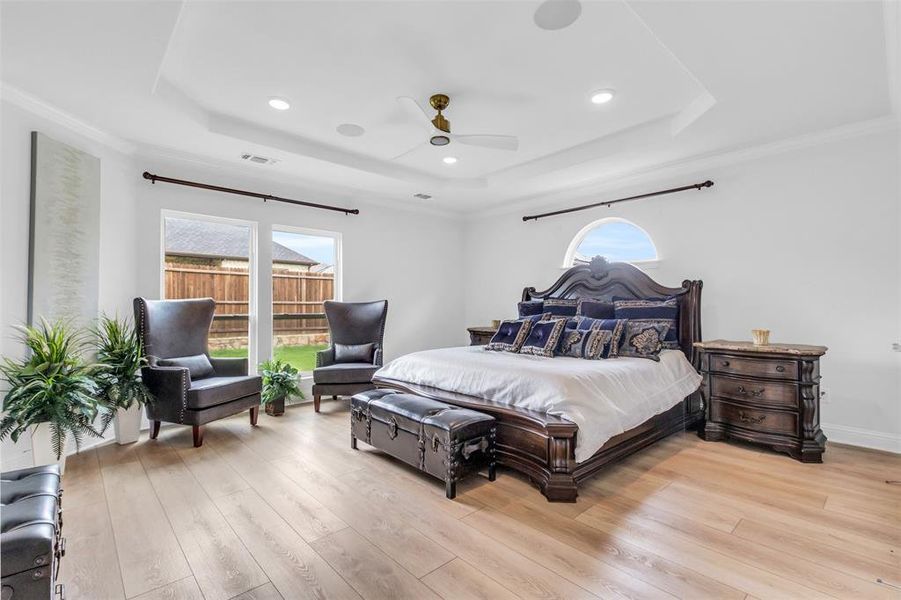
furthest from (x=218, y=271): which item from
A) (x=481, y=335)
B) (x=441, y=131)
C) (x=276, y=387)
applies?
(x=481, y=335)

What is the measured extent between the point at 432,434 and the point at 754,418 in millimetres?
2627

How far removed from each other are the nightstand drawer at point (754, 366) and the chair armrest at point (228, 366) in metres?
4.34

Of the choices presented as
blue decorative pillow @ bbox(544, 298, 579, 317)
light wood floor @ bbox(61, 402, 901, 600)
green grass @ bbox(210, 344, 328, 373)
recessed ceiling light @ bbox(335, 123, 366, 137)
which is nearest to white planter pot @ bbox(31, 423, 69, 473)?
light wood floor @ bbox(61, 402, 901, 600)

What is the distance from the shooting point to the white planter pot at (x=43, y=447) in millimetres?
2793

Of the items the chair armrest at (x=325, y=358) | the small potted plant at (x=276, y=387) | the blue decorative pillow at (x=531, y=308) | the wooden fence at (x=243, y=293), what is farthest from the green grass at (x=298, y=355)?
the blue decorative pillow at (x=531, y=308)

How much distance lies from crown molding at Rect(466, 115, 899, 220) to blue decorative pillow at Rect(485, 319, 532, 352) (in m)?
2.01

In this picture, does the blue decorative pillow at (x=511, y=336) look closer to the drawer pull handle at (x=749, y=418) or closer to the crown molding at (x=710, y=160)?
the drawer pull handle at (x=749, y=418)

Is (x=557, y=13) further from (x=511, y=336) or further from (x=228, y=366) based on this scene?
(x=228, y=366)

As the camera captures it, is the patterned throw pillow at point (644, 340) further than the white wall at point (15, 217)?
Yes

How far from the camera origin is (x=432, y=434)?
2.64 metres

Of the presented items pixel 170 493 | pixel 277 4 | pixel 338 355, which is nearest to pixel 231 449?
pixel 170 493

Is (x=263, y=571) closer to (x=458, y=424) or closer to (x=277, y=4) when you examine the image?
(x=458, y=424)

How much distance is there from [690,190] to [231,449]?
4940 mm

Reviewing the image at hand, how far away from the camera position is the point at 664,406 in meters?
3.33
